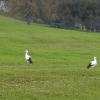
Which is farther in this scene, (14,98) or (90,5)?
(90,5)

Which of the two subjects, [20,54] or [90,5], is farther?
[90,5]

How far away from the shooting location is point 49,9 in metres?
76.4

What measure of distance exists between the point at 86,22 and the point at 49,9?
45.7ft

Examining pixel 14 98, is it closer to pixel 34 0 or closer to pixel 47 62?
pixel 47 62

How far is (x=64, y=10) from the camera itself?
8338cm

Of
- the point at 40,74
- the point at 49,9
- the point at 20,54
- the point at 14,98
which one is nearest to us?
the point at 14,98

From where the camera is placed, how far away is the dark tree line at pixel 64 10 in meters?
75.1

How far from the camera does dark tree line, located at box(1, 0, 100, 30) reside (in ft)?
246

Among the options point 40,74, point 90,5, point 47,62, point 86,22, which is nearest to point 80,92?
point 40,74

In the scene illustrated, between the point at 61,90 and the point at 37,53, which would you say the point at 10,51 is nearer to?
the point at 37,53

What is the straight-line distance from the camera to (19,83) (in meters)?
17.7

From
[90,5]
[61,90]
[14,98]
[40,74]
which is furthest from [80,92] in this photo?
[90,5]

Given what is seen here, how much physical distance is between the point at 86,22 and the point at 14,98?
7381cm

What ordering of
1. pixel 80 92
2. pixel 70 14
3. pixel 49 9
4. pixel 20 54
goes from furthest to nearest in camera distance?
pixel 70 14 → pixel 49 9 → pixel 20 54 → pixel 80 92
